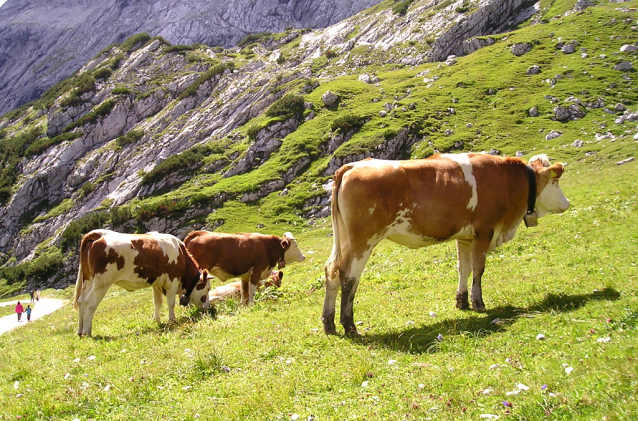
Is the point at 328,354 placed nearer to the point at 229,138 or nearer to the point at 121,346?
the point at 121,346

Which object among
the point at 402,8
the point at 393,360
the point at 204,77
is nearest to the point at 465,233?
the point at 393,360

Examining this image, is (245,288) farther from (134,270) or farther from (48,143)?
(48,143)

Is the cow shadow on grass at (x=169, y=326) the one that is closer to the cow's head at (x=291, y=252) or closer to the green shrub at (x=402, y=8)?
the cow's head at (x=291, y=252)

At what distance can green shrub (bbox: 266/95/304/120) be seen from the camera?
294 feet

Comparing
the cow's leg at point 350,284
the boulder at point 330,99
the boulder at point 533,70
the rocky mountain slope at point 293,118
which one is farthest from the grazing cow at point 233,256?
the boulder at point 533,70

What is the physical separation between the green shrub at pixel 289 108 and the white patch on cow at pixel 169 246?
76075 millimetres

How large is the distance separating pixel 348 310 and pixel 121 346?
611 centimetres

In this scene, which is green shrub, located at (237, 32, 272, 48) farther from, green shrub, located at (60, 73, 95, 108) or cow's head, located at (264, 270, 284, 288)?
cow's head, located at (264, 270, 284, 288)

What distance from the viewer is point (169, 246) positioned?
15125 millimetres

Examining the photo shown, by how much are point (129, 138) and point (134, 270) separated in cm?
10701

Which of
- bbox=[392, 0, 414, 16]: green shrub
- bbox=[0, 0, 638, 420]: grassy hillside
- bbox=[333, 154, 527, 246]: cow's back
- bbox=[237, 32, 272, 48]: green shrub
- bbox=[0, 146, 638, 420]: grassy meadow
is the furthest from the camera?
bbox=[237, 32, 272, 48]: green shrub

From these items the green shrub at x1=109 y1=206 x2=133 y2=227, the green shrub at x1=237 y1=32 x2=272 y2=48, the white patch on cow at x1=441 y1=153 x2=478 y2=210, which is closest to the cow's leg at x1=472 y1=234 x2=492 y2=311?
the white patch on cow at x1=441 y1=153 x2=478 y2=210

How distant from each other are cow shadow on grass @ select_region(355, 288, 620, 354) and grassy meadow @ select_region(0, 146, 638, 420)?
4cm

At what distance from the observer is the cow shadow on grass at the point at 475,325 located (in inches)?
302
